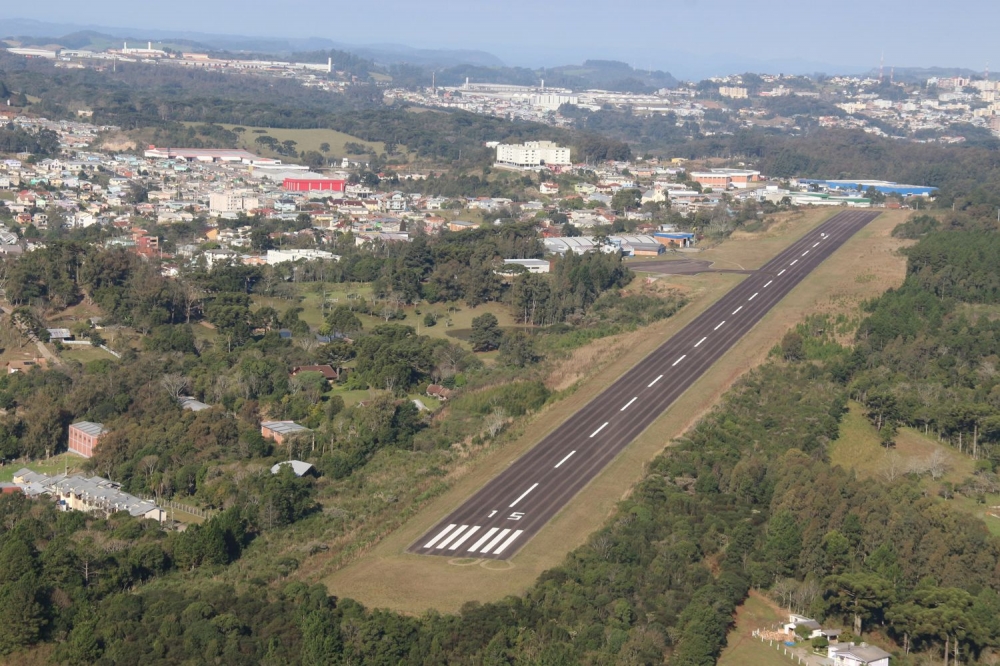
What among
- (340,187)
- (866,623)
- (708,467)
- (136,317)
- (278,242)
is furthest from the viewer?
(340,187)

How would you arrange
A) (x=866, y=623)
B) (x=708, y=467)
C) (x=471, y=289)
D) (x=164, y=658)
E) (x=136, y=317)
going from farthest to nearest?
(x=471, y=289) → (x=136, y=317) → (x=708, y=467) → (x=866, y=623) → (x=164, y=658)

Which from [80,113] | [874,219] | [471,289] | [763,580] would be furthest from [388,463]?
[80,113]

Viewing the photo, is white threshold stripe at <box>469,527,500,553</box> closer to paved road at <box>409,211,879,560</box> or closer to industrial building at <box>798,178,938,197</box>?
paved road at <box>409,211,879,560</box>

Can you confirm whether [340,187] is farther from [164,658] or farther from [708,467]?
[164,658]

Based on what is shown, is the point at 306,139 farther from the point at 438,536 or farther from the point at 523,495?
the point at 438,536

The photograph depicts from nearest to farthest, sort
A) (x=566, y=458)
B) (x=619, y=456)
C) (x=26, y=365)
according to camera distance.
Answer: (x=566, y=458) < (x=619, y=456) < (x=26, y=365)

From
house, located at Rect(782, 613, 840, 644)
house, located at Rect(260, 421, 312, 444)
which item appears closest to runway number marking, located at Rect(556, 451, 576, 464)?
house, located at Rect(260, 421, 312, 444)

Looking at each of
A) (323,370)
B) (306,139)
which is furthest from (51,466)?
(306,139)
